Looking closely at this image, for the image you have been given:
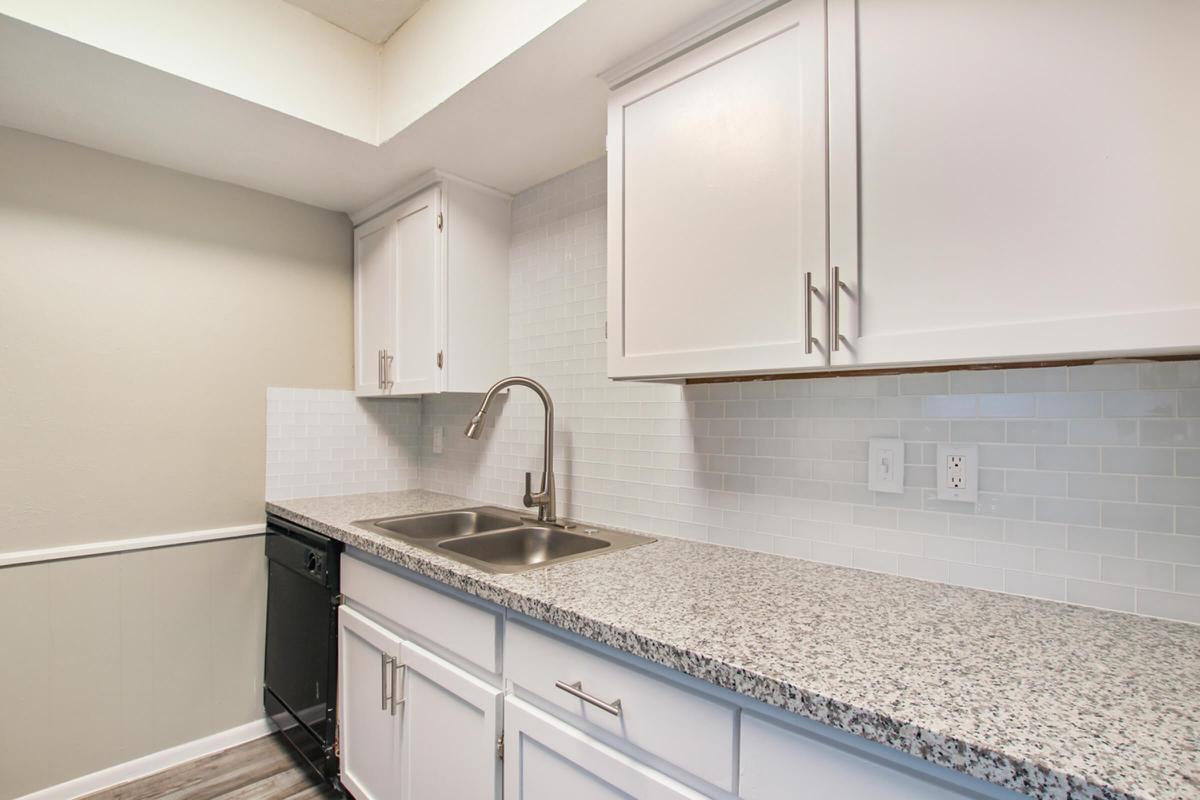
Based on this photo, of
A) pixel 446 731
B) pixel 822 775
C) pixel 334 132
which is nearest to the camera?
pixel 822 775

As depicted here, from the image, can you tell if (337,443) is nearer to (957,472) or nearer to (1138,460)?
(957,472)

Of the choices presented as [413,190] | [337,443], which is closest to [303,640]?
[337,443]

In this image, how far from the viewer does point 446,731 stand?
137cm

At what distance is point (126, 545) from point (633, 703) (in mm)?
1974

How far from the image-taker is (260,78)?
1.65 metres

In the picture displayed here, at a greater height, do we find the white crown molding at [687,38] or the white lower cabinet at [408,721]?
the white crown molding at [687,38]

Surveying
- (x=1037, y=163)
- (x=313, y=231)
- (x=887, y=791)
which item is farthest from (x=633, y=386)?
(x=313, y=231)

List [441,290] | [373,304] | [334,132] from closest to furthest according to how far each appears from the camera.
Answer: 1. [334,132]
2. [441,290]
3. [373,304]

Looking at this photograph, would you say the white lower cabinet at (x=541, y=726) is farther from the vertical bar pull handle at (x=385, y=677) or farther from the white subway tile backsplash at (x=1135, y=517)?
the white subway tile backsplash at (x=1135, y=517)

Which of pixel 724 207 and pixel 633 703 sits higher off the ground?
pixel 724 207

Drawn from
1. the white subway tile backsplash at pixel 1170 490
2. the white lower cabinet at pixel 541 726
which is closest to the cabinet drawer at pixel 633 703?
the white lower cabinet at pixel 541 726

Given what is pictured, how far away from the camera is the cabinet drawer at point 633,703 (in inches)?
33.6

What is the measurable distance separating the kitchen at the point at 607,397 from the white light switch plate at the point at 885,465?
0.01m

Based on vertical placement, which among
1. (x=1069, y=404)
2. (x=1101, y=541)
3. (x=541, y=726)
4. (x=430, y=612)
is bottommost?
(x=541, y=726)
